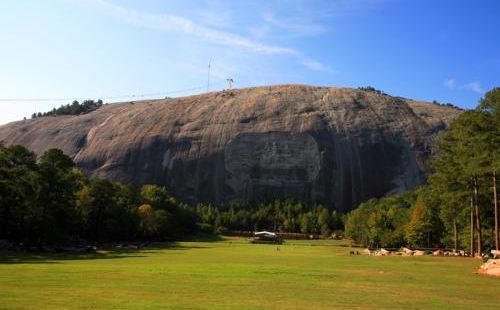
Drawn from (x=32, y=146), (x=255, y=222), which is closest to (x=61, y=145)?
(x=32, y=146)

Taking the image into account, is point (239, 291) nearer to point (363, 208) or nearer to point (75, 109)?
Answer: point (363, 208)

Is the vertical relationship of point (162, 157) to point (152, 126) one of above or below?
below

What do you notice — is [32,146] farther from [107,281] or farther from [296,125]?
[107,281]

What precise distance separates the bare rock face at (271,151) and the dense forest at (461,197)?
4753 cm

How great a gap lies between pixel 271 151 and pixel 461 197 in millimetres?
82251

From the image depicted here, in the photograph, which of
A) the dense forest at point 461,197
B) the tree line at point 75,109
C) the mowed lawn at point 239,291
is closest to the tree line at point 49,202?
the mowed lawn at point 239,291

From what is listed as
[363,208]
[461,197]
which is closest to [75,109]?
[363,208]

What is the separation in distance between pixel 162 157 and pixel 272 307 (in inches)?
4296

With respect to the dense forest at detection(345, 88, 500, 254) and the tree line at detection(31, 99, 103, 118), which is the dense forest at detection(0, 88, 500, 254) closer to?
the dense forest at detection(345, 88, 500, 254)

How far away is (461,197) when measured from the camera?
37.2 m

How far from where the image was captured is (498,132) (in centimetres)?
2888

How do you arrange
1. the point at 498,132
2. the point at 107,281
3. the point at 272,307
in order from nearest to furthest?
the point at 272,307, the point at 107,281, the point at 498,132

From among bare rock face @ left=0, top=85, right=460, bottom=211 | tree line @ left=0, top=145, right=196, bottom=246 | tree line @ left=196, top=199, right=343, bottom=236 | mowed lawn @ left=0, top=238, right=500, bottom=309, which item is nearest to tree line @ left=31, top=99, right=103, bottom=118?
bare rock face @ left=0, top=85, right=460, bottom=211

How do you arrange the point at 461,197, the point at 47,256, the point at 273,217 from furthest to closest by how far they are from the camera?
the point at 273,217 < the point at 461,197 < the point at 47,256
